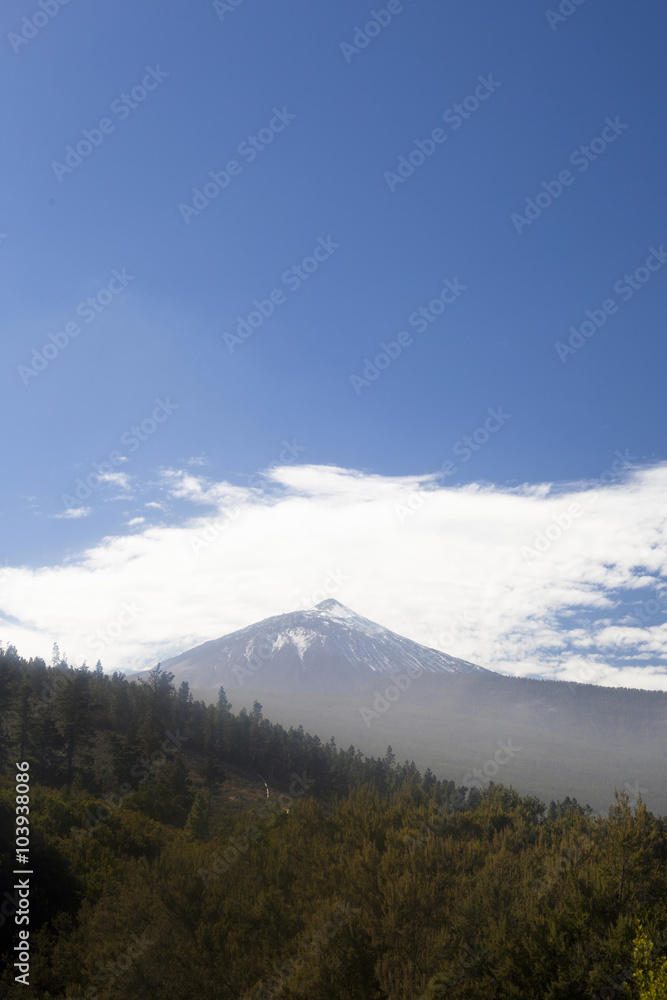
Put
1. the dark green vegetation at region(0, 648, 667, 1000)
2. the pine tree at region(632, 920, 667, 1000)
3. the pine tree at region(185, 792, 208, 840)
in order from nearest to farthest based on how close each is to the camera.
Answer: the pine tree at region(632, 920, 667, 1000)
the dark green vegetation at region(0, 648, 667, 1000)
the pine tree at region(185, 792, 208, 840)

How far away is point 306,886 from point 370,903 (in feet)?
16.9

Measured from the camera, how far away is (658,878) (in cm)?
2477

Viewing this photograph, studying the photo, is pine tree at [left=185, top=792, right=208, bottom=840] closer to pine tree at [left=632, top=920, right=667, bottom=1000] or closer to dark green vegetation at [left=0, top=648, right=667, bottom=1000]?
dark green vegetation at [left=0, top=648, right=667, bottom=1000]

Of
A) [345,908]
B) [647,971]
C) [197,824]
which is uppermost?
[647,971]

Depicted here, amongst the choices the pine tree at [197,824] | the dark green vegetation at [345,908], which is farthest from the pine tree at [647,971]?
the pine tree at [197,824]

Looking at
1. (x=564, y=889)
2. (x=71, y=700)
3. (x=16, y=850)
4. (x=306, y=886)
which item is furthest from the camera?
(x=71, y=700)

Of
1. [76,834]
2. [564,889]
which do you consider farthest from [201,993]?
[76,834]

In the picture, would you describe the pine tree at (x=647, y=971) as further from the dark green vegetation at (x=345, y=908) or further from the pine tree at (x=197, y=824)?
the pine tree at (x=197, y=824)

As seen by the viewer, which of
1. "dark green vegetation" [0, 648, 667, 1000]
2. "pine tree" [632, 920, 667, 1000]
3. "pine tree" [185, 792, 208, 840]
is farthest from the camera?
"pine tree" [185, 792, 208, 840]

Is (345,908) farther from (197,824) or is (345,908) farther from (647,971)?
(197,824)

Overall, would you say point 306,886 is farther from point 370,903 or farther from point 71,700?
point 71,700

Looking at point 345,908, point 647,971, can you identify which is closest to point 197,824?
point 345,908

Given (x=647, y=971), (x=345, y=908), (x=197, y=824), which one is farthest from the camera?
(x=197, y=824)

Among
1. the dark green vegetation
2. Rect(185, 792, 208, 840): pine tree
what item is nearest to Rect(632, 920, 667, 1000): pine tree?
the dark green vegetation
